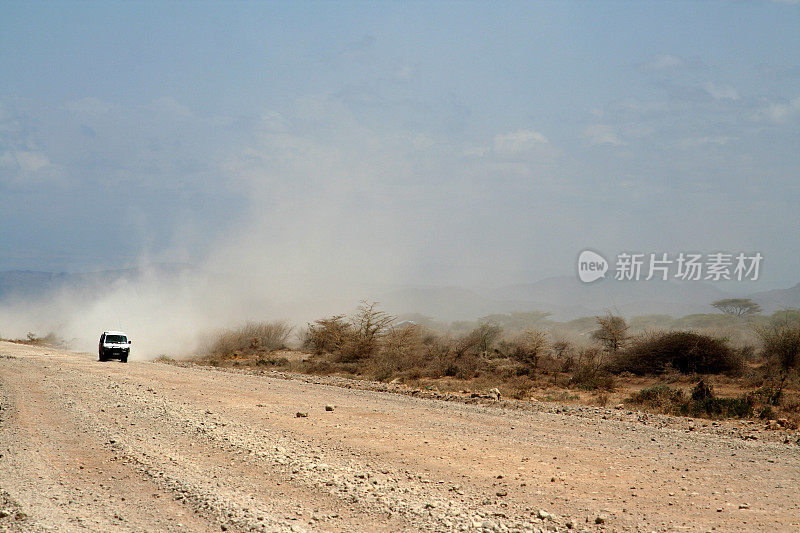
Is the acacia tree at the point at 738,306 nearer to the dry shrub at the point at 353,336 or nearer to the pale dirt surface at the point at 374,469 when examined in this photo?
the dry shrub at the point at 353,336

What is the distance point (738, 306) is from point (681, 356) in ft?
170

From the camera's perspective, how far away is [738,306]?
70.8 meters

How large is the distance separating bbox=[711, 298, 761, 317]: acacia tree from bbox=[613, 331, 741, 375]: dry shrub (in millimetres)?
49410

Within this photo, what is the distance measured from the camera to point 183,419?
44.7ft

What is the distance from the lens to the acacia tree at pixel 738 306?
230ft

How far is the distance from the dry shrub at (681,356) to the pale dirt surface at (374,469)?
1017 centimetres

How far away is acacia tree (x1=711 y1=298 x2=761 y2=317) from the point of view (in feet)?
230

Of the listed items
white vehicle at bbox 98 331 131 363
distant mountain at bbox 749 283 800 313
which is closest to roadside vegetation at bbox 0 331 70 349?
white vehicle at bbox 98 331 131 363

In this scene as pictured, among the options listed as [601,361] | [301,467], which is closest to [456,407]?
[301,467]

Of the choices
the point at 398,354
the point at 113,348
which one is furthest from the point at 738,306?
the point at 113,348

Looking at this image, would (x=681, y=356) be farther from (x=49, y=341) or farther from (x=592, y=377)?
(x=49, y=341)

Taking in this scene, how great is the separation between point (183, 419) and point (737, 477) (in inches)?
410

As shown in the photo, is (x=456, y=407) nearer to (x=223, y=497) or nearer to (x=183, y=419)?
(x=183, y=419)

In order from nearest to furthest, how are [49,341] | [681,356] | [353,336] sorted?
[681,356] → [353,336] → [49,341]
